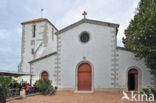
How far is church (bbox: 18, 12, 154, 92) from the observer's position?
15836mm

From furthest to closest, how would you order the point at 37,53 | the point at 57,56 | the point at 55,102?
the point at 37,53, the point at 57,56, the point at 55,102

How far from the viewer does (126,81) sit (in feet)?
51.7

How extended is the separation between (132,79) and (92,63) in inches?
177

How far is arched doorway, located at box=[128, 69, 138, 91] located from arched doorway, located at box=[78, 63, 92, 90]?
4106 millimetres

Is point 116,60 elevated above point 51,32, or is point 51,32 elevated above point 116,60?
point 51,32

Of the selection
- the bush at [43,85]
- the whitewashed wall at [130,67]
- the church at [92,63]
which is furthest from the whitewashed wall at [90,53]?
the bush at [43,85]

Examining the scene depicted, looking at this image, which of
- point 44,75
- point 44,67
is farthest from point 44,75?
point 44,67

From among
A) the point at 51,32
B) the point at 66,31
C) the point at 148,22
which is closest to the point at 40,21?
the point at 51,32

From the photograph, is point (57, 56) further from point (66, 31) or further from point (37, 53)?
point (37, 53)

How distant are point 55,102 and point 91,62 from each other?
7613 mm

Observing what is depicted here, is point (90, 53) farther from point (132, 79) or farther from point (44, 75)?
point (44, 75)

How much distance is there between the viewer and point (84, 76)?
675 inches

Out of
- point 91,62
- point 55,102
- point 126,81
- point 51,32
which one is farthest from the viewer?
point 51,32

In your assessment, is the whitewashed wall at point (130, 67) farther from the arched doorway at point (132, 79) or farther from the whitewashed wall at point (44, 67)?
the whitewashed wall at point (44, 67)
